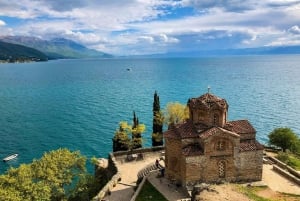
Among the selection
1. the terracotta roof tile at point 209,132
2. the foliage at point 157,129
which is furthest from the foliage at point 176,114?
the terracotta roof tile at point 209,132

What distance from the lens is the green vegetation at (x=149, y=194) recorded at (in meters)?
38.2

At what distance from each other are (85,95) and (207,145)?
10473 centimetres

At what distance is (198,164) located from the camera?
39.2 meters

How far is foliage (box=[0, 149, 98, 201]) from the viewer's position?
35.1 m

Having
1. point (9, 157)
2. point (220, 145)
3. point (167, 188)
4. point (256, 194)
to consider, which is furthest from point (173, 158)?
point (9, 157)

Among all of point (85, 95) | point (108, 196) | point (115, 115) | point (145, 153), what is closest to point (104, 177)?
point (145, 153)

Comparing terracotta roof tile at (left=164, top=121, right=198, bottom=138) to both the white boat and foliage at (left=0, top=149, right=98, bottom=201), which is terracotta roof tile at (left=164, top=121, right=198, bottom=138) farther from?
the white boat

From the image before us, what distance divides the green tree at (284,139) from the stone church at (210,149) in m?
18.9

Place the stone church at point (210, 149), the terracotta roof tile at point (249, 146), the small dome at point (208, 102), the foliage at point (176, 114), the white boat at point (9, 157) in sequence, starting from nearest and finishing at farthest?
the stone church at point (210, 149) < the small dome at point (208, 102) < the terracotta roof tile at point (249, 146) < the foliage at point (176, 114) < the white boat at point (9, 157)

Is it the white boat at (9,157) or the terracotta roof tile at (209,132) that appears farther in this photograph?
the white boat at (9,157)

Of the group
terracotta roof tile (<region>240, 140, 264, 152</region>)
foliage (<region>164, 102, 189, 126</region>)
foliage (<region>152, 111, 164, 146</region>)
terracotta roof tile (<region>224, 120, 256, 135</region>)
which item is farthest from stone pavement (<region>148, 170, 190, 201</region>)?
foliage (<region>164, 102, 189, 126</region>)

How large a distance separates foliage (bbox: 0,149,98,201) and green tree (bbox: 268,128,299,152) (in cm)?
3315

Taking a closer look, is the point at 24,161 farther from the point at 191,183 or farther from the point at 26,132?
the point at 191,183

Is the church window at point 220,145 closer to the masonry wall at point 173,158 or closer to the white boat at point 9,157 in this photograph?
the masonry wall at point 173,158
